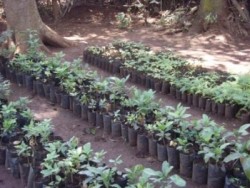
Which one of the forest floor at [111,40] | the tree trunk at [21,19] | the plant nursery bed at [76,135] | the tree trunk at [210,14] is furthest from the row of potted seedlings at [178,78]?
the tree trunk at [210,14]

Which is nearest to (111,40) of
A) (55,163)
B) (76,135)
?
(76,135)

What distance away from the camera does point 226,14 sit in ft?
35.2

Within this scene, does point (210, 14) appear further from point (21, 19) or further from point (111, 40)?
point (21, 19)

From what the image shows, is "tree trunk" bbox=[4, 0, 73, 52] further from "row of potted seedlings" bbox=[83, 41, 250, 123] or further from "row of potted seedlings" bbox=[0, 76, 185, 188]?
"row of potted seedlings" bbox=[0, 76, 185, 188]

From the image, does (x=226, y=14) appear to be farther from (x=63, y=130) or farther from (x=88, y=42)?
(x=63, y=130)

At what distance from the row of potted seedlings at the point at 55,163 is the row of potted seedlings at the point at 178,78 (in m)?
2.15

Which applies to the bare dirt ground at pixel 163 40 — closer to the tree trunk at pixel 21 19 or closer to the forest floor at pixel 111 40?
the forest floor at pixel 111 40

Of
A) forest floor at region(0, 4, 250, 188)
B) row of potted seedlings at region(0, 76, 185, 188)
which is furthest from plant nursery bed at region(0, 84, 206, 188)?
row of potted seedlings at region(0, 76, 185, 188)

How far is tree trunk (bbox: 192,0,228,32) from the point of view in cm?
1048

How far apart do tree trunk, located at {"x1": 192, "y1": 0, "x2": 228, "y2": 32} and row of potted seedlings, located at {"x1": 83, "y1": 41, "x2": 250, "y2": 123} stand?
2746mm

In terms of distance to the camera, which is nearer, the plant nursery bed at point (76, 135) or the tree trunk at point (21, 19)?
the plant nursery bed at point (76, 135)

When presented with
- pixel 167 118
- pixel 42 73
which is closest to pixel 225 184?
pixel 167 118

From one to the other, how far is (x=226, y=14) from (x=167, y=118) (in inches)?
280

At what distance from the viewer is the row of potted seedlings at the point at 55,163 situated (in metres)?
3.14
